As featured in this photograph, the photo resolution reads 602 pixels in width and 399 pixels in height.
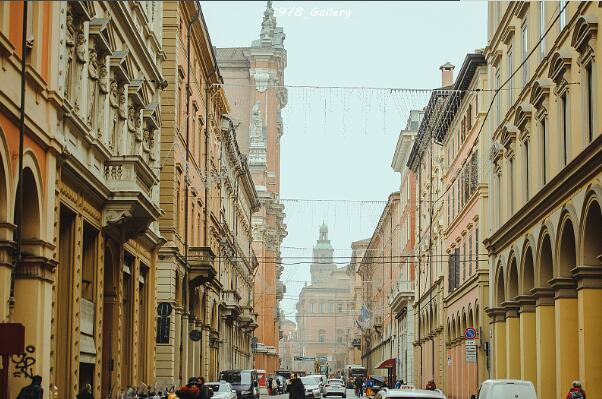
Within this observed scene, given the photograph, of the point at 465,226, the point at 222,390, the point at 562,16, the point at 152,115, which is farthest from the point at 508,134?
the point at 465,226

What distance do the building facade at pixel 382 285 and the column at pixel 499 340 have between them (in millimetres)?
52064

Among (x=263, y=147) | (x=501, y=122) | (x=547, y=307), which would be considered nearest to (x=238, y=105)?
(x=263, y=147)

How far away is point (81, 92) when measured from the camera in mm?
30266

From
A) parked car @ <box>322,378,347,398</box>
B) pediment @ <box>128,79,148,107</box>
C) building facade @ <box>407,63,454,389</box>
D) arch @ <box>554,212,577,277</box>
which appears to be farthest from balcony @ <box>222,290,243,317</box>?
arch @ <box>554,212,577,277</box>

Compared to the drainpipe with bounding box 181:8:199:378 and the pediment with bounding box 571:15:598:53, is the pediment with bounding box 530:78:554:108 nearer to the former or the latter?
the pediment with bounding box 571:15:598:53

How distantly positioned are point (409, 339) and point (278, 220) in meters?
58.5

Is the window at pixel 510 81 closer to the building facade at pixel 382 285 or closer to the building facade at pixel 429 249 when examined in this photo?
the building facade at pixel 429 249

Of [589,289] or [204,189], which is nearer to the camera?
[589,289]

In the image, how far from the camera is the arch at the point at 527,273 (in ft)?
134

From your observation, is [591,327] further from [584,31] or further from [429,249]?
[429,249]

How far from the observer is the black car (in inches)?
2192

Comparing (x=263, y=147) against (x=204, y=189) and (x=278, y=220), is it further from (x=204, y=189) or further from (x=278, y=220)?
(x=204, y=189)

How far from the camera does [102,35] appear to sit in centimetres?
3162

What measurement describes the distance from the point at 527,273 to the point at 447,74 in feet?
158
